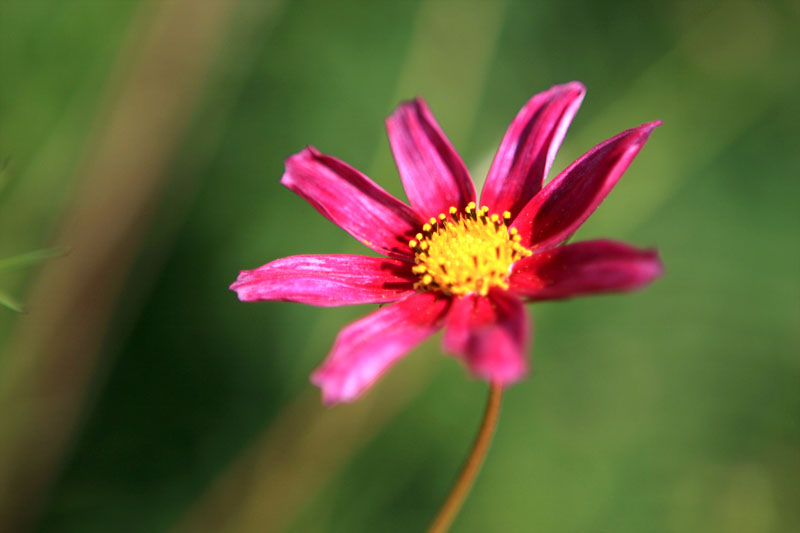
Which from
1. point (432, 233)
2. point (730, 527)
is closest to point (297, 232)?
point (432, 233)

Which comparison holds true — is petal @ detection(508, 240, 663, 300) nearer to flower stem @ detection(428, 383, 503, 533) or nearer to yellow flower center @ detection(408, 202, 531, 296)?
yellow flower center @ detection(408, 202, 531, 296)

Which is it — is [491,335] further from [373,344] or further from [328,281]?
[328,281]

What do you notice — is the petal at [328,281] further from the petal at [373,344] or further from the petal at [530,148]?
the petal at [530,148]

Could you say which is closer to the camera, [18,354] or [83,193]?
[18,354]

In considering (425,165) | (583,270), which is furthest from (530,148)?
(583,270)

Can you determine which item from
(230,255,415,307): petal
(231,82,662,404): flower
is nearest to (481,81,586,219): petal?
(231,82,662,404): flower

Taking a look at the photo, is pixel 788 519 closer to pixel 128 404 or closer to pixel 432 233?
pixel 432 233
